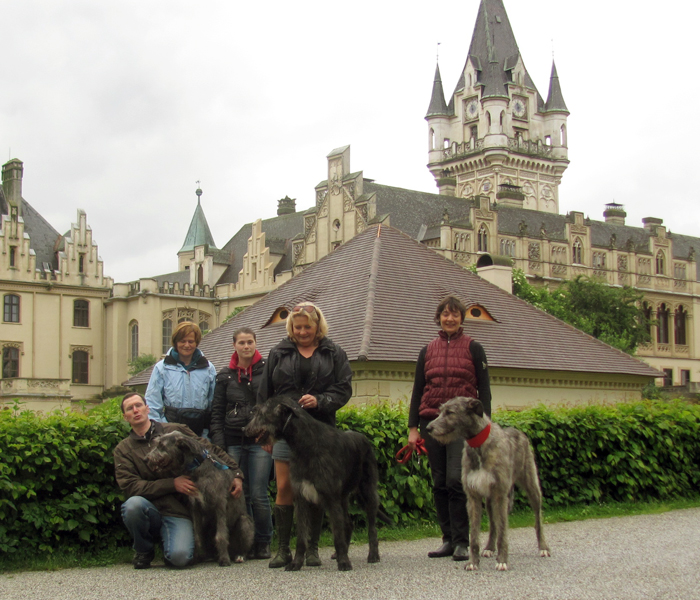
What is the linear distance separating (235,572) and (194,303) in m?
67.9

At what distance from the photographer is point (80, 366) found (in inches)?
2751

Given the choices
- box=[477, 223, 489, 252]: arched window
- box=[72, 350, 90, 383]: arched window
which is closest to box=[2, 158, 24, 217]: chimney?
box=[72, 350, 90, 383]: arched window

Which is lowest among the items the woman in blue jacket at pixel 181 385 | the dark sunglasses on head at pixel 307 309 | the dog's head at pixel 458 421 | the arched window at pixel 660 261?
the dog's head at pixel 458 421

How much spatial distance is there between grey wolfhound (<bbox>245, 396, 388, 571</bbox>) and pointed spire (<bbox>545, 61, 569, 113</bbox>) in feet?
332

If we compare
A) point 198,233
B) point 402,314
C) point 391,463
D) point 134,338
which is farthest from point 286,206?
point 391,463

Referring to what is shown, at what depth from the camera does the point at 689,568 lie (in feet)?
27.7

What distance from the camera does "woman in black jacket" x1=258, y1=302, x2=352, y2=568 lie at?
27.8ft

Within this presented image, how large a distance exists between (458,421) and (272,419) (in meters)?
1.56

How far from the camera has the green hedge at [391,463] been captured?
920cm

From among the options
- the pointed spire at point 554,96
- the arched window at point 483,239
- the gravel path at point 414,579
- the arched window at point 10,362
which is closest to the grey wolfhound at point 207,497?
the gravel path at point 414,579

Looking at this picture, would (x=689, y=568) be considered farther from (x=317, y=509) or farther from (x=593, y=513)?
(x=593, y=513)

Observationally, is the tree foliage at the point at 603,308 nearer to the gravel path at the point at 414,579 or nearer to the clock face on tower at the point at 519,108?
the clock face on tower at the point at 519,108

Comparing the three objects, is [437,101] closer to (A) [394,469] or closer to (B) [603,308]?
(B) [603,308]

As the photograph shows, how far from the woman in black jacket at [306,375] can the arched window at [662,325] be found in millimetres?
73441
